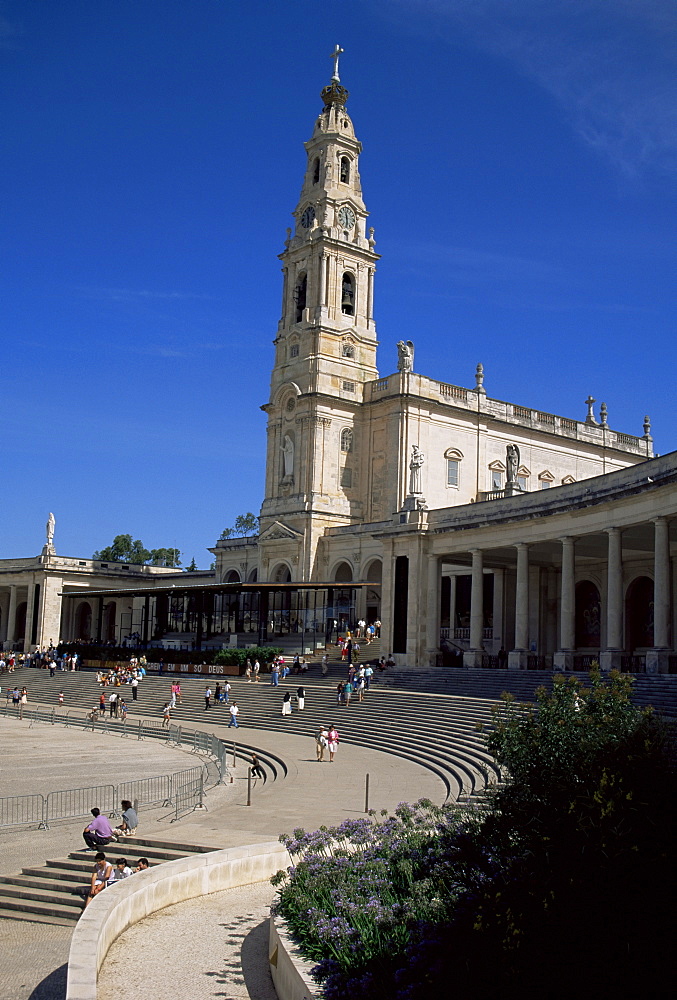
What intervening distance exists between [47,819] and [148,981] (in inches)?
413

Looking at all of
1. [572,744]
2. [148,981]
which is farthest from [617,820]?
[148,981]

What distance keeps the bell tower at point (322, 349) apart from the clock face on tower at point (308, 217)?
68mm

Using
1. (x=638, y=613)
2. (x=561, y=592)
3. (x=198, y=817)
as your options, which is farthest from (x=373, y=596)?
(x=198, y=817)

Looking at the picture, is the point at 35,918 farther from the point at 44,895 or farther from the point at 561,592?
the point at 561,592

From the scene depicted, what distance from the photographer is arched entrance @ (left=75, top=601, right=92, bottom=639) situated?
9150 centimetres

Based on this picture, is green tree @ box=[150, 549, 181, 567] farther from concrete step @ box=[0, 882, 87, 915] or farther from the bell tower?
concrete step @ box=[0, 882, 87, 915]

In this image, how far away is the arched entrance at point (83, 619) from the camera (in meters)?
91.5

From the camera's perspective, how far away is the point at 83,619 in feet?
303

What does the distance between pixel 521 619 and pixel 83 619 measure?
62.7m

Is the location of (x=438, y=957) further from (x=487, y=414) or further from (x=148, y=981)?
(x=487, y=414)

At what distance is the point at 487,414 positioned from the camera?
65062 mm

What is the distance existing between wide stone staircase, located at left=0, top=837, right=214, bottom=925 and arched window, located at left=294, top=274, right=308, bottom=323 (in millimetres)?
52923

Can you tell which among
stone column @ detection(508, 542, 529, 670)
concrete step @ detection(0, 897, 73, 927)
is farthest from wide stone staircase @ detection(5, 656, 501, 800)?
concrete step @ detection(0, 897, 73, 927)

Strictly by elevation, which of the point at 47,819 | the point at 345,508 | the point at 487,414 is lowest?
the point at 47,819
